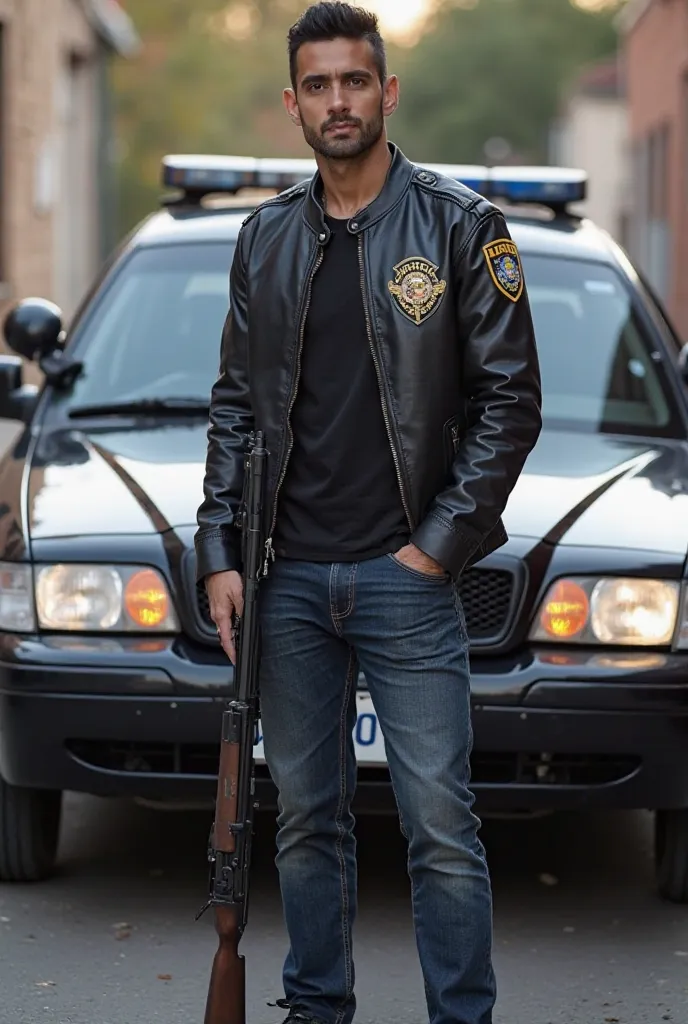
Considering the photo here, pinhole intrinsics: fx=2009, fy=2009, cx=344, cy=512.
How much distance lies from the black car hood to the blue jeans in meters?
1.03

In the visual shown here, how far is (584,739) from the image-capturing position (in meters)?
4.36

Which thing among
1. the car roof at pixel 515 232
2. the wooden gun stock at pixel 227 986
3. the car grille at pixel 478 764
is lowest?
the wooden gun stock at pixel 227 986

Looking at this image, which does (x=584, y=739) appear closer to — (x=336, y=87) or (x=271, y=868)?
(x=271, y=868)

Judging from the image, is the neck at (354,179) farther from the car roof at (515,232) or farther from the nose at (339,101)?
the car roof at (515,232)

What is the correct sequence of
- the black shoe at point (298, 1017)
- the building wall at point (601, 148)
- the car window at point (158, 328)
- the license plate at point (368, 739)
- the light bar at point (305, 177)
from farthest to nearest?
the building wall at point (601, 148) → the light bar at point (305, 177) → the car window at point (158, 328) → the license plate at point (368, 739) → the black shoe at point (298, 1017)

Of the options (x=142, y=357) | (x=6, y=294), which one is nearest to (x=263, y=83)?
(x=6, y=294)

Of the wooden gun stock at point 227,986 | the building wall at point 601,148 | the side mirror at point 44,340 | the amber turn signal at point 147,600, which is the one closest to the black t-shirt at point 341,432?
the wooden gun stock at point 227,986

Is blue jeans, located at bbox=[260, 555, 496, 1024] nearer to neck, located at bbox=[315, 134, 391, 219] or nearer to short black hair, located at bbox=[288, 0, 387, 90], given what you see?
neck, located at bbox=[315, 134, 391, 219]

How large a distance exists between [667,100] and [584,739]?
24258 millimetres

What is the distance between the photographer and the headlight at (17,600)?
14.8 ft

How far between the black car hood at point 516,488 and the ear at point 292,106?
125 cm

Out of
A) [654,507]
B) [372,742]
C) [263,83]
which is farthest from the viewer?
[263,83]

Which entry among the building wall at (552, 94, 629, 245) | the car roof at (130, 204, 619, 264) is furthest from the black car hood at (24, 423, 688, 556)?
the building wall at (552, 94, 629, 245)

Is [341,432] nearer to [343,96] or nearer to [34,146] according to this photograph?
[343,96]
